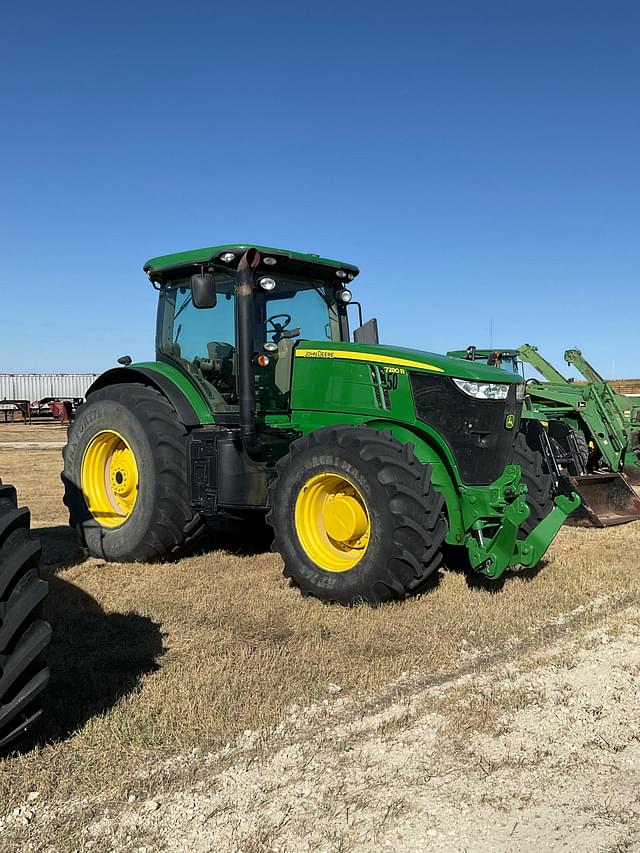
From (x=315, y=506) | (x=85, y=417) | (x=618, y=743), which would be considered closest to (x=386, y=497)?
(x=315, y=506)

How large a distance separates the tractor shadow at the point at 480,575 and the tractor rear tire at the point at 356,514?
29.3 inches

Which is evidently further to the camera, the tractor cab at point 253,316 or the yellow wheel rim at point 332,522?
the tractor cab at point 253,316

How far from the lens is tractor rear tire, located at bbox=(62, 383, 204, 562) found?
6.24 metres

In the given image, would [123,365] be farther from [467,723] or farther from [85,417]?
[467,723]

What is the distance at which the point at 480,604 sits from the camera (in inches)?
203

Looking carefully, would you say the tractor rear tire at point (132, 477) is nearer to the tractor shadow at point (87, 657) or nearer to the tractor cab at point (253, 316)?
the tractor cab at point (253, 316)

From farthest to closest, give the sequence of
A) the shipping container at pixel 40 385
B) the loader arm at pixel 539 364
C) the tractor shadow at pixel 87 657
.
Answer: the shipping container at pixel 40 385, the loader arm at pixel 539 364, the tractor shadow at pixel 87 657

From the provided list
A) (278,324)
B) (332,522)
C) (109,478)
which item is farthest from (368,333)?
(109,478)

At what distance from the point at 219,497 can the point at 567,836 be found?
3.88 m

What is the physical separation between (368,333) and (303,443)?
5.51 ft

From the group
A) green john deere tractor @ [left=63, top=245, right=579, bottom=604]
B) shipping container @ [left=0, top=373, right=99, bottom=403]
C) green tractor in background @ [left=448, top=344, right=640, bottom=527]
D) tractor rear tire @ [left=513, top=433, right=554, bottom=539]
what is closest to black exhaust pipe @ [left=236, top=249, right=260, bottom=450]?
green john deere tractor @ [left=63, top=245, right=579, bottom=604]

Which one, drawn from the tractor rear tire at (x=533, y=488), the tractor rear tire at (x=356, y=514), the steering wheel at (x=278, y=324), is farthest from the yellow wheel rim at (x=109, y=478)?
the tractor rear tire at (x=533, y=488)

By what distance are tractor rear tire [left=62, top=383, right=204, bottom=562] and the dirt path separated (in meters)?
2.82

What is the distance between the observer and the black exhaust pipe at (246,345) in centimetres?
570
